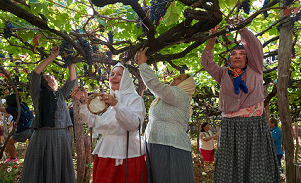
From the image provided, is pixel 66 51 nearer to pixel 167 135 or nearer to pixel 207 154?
pixel 167 135

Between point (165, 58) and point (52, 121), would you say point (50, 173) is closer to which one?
point (52, 121)

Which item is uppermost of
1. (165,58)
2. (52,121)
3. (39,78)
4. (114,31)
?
(114,31)

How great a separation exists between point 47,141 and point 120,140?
138cm

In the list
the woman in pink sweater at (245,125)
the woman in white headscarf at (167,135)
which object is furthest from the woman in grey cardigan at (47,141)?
the woman in pink sweater at (245,125)

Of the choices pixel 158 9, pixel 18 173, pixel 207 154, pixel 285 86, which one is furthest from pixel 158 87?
pixel 18 173

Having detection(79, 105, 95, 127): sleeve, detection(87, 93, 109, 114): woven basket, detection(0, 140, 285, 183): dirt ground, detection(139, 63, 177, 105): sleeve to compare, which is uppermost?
detection(139, 63, 177, 105): sleeve

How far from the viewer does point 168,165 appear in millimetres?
2104

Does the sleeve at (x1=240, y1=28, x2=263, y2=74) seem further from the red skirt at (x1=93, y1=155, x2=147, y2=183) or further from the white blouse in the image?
the red skirt at (x1=93, y1=155, x2=147, y2=183)

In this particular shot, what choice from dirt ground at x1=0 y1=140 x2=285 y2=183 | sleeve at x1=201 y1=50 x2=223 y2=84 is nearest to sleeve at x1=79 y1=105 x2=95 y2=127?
sleeve at x1=201 y1=50 x2=223 y2=84

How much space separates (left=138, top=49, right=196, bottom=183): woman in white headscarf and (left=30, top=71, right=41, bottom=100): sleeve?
1550mm

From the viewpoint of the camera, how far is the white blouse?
213 cm

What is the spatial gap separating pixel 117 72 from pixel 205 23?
3.82ft

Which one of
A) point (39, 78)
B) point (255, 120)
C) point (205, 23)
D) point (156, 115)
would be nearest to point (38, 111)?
point (39, 78)

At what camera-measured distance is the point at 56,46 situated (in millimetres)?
2648
